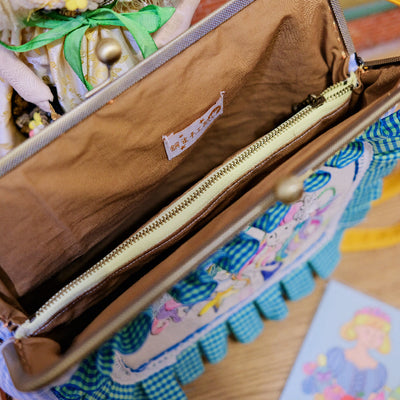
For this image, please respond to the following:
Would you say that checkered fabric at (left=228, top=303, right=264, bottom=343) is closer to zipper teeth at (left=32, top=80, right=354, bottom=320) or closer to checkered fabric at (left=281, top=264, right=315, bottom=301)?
checkered fabric at (left=281, top=264, right=315, bottom=301)

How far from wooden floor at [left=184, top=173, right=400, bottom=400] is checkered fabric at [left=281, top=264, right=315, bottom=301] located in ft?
0.06

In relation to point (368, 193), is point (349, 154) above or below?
above

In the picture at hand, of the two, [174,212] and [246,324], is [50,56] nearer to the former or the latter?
[174,212]

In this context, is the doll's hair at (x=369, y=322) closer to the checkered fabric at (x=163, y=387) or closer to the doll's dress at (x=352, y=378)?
the doll's dress at (x=352, y=378)

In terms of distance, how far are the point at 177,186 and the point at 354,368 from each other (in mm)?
435

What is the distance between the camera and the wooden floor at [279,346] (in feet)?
2.34

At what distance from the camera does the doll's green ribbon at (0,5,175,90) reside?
19.1 inches

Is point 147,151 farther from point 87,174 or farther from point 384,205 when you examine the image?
point 384,205

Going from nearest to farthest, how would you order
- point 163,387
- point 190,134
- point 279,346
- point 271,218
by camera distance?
point 271,218 < point 190,134 < point 163,387 < point 279,346

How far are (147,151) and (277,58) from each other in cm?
22

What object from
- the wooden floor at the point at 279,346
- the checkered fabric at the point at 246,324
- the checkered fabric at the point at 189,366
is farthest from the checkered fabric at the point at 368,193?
the checkered fabric at the point at 189,366

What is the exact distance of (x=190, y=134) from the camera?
0.54 metres

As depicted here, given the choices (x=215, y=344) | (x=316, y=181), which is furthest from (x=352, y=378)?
(x=316, y=181)

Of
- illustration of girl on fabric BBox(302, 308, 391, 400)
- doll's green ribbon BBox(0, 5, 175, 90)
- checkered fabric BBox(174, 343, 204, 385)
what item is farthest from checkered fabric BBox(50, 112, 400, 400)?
doll's green ribbon BBox(0, 5, 175, 90)
